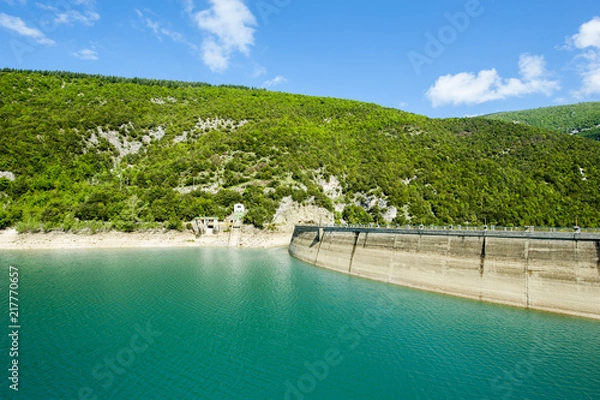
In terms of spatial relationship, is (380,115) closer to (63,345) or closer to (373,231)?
(373,231)

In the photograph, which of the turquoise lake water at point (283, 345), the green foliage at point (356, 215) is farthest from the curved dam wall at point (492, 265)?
the green foliage at point (356, 215)

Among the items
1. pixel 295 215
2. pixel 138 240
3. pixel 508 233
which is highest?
pixel 508 233

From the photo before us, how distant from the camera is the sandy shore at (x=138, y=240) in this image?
67.4 metres

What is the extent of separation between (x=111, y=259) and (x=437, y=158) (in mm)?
90951

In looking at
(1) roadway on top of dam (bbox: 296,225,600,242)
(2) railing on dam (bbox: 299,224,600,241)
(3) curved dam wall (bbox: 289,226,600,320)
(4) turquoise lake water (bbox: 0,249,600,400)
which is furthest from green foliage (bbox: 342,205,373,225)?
(4) turquoise lake water (bbox: 0,249,600,400)

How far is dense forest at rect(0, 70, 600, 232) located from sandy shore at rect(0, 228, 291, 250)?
7.17ft

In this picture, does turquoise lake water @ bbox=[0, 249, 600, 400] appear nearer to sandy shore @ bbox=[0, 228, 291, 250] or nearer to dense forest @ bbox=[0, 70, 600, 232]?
sandy shore @ bbox=[0, 228, 291, 250]

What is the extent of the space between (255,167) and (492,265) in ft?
236

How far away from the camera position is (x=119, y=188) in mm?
88375

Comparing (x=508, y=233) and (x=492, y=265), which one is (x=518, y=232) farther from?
(x=492, y=265)

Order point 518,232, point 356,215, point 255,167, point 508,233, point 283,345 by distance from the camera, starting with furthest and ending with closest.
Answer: point 255,167 → point 356,215 → point 508,233 → point 518,232 → point 283,345

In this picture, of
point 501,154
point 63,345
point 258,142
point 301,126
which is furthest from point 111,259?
point 501,154

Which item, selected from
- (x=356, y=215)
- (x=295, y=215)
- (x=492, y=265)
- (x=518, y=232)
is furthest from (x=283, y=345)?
(x=356, y=215)

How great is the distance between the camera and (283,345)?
22984mm
